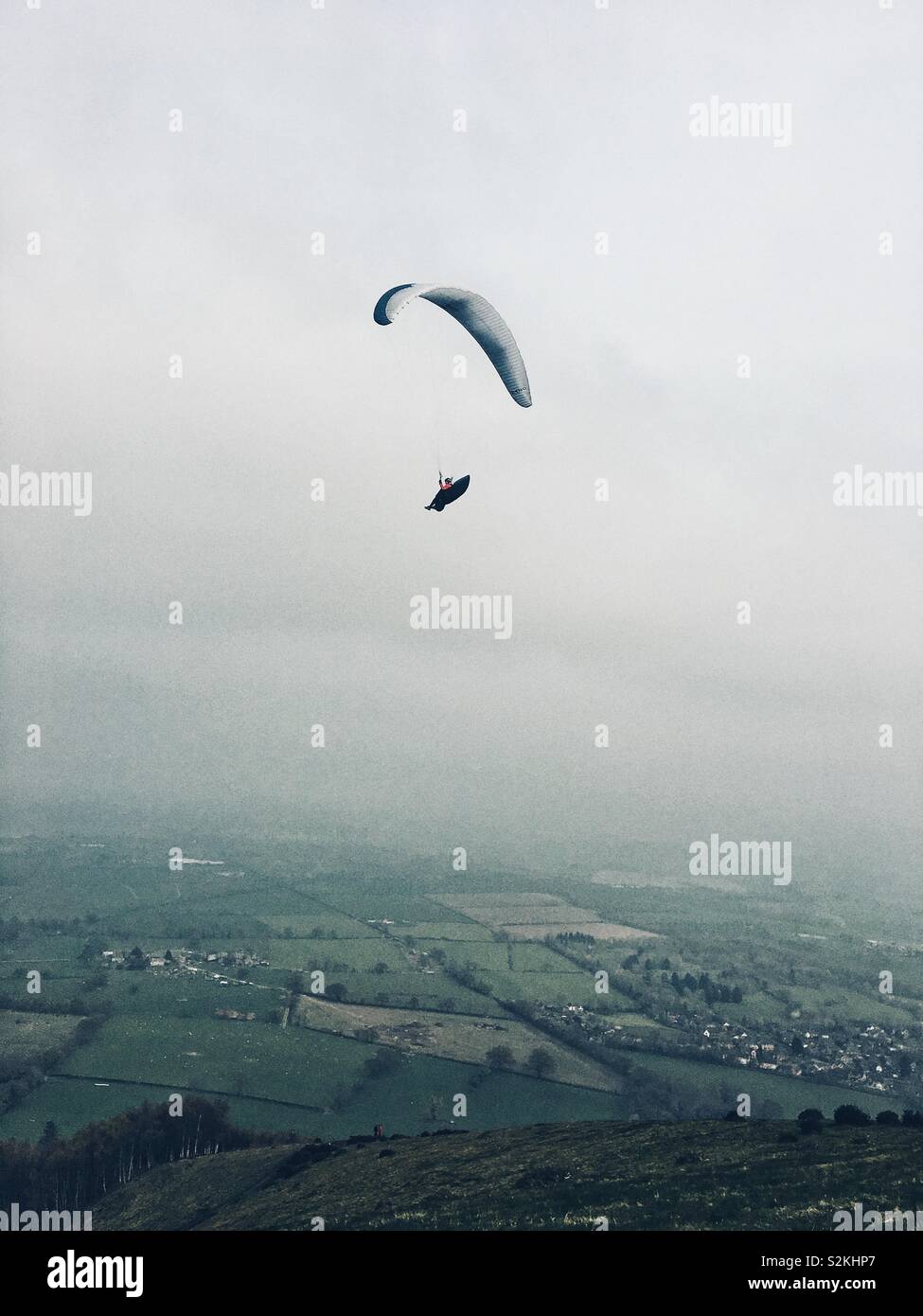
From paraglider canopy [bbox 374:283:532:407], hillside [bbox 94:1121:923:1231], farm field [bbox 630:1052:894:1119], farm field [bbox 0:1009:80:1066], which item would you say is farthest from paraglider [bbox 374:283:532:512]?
farm field [bbox 0:1009:80:1066]

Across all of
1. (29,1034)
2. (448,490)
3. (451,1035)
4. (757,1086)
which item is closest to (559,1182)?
(448,490)

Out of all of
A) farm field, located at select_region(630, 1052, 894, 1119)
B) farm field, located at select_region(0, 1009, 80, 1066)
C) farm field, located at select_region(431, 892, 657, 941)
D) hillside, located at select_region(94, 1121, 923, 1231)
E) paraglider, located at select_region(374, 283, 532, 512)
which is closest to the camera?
hillside, located at select_region(94, 1121, 923, 1231)

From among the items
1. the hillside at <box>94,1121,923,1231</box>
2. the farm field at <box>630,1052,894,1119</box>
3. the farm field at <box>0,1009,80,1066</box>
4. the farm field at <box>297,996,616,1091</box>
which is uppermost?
the hillside at <box>94,1121,923,1231</box>

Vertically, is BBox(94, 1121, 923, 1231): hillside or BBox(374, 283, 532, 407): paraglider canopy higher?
BBox(374, 283, 532, 407): paraglider canopy

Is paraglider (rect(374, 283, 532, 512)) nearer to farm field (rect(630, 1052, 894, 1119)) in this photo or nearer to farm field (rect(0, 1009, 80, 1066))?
farm field (rect(630, 1052, 894, 1119))

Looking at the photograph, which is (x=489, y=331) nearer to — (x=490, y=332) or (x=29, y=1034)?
(x=490, y=332)

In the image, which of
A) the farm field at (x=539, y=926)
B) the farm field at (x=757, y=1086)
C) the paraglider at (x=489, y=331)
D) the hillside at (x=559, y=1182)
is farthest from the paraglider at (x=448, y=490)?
the farm field at (x=539, y=926)

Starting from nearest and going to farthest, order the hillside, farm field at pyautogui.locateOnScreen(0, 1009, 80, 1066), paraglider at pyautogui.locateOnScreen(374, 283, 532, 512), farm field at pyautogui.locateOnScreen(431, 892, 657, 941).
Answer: the hillside → paraglider at pyautogui.locateOnScreen(374, 283, 532, 512) → farm field at pyautogui.locateOnScreen(0, 1009, 80, 1066) → farm field at pyautogui.locateOnScreen(431, 892, 657, 941)

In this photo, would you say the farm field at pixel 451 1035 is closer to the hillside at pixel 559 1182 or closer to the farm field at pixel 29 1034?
the farm field at pixel 29 1034
